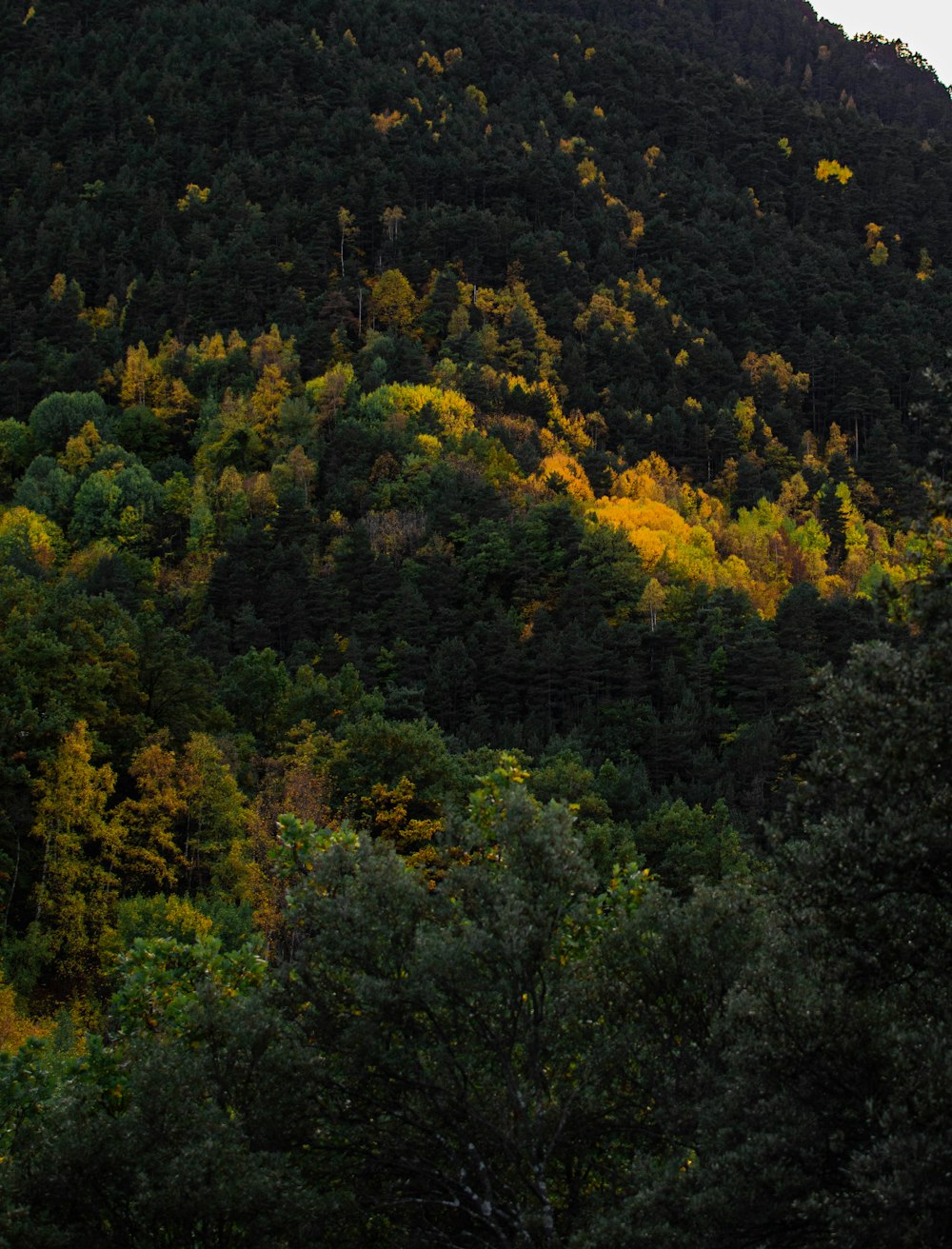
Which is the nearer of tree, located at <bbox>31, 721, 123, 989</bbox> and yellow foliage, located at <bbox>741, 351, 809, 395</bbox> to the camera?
tree, located at <bbox>31, 721, 123, 989</bbox>

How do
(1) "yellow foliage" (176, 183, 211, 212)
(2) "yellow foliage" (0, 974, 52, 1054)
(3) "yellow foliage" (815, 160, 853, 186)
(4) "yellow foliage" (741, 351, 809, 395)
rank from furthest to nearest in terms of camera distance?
(3) "yellow foliage" (815, 160, 853, 186), (1) "yellow foliage" (176, 183, 211, 212), (4) "yellow foliage" (741, 351, 809, 395), (2) "yellow foliage" (0, 974, 52, 1054)

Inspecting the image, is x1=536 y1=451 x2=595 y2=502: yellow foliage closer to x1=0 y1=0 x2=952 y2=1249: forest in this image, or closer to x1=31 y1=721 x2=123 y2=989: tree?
x1=0 y1=0 x2=952 y2=1249: forest

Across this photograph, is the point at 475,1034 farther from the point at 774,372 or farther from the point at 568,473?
the point at 774,372

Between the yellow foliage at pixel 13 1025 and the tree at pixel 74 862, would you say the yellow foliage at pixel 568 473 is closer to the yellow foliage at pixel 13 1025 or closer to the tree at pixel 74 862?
the tree at pixel 74 862

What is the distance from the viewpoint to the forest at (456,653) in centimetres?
1323

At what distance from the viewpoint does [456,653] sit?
267 ft

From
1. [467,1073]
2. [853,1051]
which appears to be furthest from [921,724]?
[467,1073]

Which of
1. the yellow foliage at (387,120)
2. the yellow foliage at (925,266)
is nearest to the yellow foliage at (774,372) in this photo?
the yellow foliage at (925,266)

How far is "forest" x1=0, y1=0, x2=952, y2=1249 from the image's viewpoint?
13234 mm

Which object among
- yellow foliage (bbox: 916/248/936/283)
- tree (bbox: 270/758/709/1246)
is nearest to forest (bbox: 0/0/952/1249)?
tree (bbox: 270/758/709/1246)

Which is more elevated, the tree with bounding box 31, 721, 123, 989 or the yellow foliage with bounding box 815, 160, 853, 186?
the yellow foliage with bounding box 815, 160, 853, 186

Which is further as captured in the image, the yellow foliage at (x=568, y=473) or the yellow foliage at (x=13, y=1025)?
the yellow foliage at (x=568, y=473)

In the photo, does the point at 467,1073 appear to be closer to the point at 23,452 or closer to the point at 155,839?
the point at 155,839

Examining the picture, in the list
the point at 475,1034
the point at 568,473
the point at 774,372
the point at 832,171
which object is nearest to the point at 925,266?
the point at 832,171
